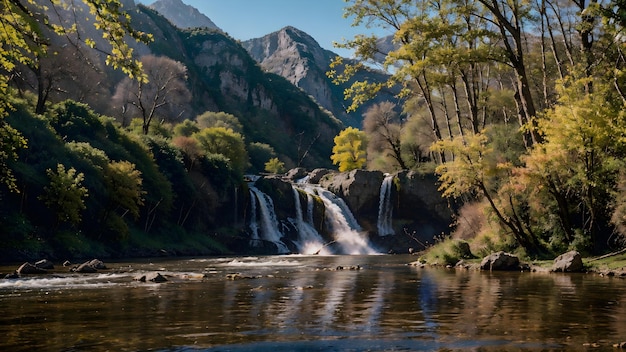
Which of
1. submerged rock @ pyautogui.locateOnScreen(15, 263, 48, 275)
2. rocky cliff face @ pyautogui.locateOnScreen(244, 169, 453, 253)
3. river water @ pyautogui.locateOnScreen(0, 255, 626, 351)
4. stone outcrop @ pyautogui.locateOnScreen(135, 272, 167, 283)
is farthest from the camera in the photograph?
rocky cliff face @ pyautogui.locateOnScreen(244, 169, 453, 253)

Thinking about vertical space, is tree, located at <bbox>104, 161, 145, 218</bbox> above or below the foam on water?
above

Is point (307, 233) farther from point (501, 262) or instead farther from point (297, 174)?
point (501, 262)

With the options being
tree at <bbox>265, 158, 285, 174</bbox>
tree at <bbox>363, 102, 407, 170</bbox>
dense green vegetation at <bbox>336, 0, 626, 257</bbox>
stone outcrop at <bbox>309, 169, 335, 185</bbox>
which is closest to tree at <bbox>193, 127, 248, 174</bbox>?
stone outcrop at <bbox>309, 169, 335, 185</bbox>

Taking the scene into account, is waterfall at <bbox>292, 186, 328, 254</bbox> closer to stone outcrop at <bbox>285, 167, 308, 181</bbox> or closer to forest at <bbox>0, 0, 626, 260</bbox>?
forest at <bbox>0, 0, 626, 260</bbox>

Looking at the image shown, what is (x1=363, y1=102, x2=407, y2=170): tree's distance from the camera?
68.1m

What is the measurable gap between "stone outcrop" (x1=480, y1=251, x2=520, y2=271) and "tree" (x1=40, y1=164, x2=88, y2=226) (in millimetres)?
28698

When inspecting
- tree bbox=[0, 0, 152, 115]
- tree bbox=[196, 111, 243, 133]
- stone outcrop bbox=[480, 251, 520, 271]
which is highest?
tree bbox=[196, 111, 243, 133]

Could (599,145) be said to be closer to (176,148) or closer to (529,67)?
(529,67)

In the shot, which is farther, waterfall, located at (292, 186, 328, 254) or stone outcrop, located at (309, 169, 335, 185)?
stone outcrop, located at (309, 169, 335, 185)

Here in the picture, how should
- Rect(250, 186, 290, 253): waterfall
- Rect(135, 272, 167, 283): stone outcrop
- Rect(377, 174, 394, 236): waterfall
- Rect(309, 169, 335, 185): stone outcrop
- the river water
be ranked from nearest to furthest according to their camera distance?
Answer: the river water → Rect(135, 272, 167, 283): stone outcrop → Rect(250, 186, 290, 253): waterfall → Rect(377, 174, 394, 236): waterfall → Rect(309, 169, 335, 185): stone outcrop

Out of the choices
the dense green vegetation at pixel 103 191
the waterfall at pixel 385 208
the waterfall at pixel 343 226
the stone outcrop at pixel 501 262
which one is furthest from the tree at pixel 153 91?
the stone outcrop at pixel 501 262

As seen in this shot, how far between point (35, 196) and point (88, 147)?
7137 millimetres

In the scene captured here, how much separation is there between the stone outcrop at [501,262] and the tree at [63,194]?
2870cm

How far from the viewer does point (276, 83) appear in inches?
7436
